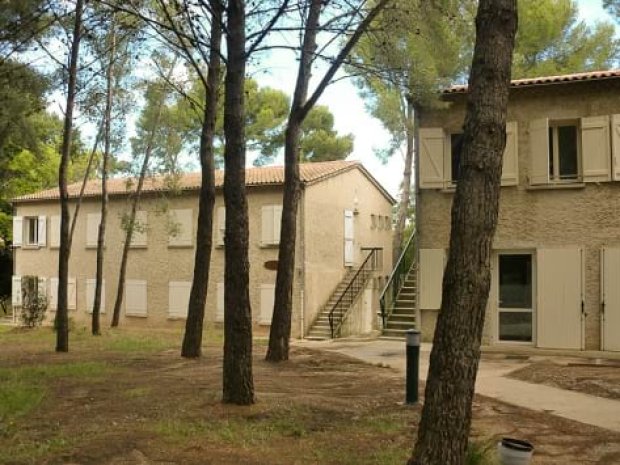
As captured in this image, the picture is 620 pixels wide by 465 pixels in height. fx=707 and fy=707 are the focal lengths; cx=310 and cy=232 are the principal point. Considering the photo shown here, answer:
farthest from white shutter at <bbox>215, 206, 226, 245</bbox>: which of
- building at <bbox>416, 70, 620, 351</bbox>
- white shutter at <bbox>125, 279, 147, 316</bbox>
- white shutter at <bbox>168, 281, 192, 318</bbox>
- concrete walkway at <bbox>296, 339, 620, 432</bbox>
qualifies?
concrete walkway at <bbox>296, 339, 620, 432</bbox>

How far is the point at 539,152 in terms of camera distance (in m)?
14.8

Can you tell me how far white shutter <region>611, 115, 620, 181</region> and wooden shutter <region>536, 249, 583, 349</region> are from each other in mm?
1785

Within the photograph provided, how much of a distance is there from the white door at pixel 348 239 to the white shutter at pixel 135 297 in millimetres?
7656

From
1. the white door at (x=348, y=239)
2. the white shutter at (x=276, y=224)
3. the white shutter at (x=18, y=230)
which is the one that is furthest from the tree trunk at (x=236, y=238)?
the white shutter at (x=18, y=230)

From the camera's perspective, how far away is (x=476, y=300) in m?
4.77

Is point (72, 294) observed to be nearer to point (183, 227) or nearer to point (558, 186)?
point (183, 227)

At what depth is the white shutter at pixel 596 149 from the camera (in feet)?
47.1

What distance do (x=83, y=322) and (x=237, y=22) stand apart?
72.7 feet

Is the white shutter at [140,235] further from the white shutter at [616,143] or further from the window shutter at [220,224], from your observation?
the white shutter at [616,143]

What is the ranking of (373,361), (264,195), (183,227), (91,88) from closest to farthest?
1. (373,361)
2. (91,88)
3. (264,195)
4. (183,227)

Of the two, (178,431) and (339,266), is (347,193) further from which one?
(178,431)

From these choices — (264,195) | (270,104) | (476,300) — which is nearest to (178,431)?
(476,300)

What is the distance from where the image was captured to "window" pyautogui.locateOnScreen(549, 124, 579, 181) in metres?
15.0

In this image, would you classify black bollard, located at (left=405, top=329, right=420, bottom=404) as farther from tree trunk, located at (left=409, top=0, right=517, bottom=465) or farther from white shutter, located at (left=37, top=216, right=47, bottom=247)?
white shutter, located at (left=37, top=216, right=47, bottom=247)
